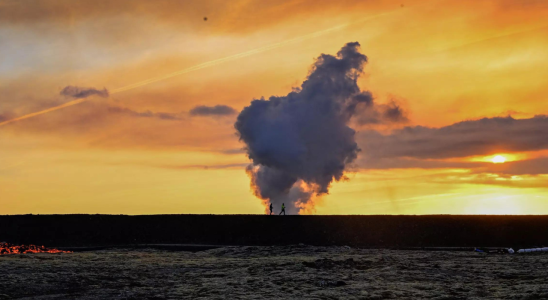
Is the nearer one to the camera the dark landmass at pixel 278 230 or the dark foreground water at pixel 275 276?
the dark foreground water at pixel 275 276

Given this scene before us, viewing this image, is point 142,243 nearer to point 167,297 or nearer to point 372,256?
point 372,256

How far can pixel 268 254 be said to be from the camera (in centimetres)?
3916

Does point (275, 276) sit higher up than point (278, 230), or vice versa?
point (278, 230)

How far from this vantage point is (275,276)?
1088 inches

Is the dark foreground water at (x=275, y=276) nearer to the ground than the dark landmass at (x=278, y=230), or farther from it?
nearer to the ground

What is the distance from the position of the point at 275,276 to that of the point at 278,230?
1066 inches

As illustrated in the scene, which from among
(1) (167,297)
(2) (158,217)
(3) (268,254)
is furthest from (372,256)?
(2) (158,217)

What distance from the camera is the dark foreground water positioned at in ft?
76.4

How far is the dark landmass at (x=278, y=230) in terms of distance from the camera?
51656mm

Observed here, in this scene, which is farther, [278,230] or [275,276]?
[278,230]

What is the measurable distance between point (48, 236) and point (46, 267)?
2574 centimetres

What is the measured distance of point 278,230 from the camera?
179 ft

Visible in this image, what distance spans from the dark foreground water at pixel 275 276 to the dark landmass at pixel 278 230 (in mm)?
13645

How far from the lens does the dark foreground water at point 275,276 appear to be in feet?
76.4
